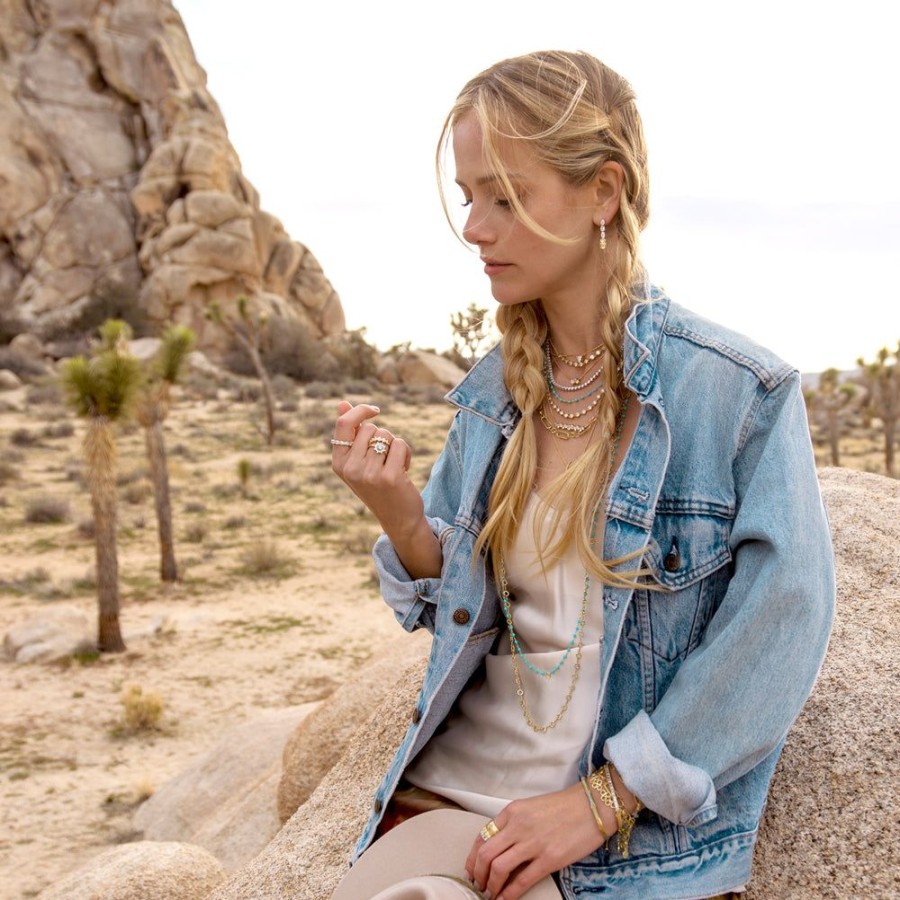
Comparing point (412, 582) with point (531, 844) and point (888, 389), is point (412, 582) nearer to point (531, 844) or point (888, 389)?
point (531, 844)

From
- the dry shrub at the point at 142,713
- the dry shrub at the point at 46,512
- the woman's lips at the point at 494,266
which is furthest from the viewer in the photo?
the dry shrub at the point at 46,512

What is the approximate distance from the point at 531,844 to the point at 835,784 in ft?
2.22

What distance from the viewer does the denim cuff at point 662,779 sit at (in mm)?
1455

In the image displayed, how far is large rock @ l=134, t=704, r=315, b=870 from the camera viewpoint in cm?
445

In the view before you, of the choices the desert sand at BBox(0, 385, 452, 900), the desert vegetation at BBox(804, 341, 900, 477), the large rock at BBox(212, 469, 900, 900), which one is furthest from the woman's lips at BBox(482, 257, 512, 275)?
the desert vegetation at BBox(804, 341, 900, 477)

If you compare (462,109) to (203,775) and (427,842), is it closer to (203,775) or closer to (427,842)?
(427,842)

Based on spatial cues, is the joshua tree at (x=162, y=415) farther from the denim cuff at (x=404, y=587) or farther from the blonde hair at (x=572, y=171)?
the blonde hair at (x=572, y=171)

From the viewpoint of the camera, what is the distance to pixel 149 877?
340 centimetres

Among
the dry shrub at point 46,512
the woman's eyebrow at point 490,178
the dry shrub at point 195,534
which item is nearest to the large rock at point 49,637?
the dry shrub at point 195,534

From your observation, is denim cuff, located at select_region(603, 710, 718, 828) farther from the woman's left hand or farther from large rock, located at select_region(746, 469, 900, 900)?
large rock, located at select_region(746, 469, 900, 900)

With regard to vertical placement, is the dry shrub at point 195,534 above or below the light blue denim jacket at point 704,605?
below

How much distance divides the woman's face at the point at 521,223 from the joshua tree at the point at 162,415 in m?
11.0

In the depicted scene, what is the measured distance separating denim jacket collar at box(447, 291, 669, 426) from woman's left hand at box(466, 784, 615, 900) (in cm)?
71

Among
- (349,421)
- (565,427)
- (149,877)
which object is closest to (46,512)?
(149,877)
